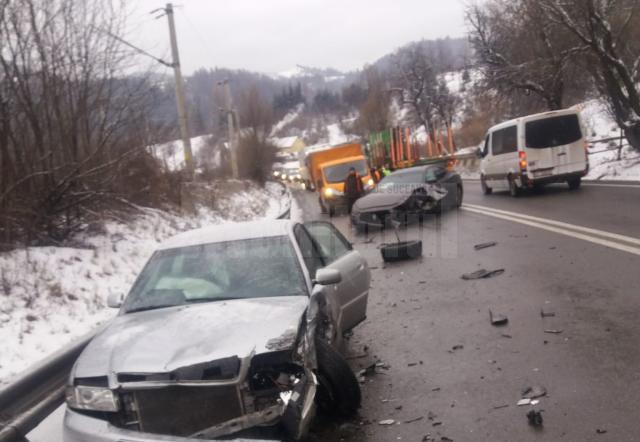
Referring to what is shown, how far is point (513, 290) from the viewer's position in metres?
8.11

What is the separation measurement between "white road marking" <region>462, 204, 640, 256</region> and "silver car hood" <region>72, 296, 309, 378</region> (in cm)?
654

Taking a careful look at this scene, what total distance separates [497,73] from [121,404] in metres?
33.3

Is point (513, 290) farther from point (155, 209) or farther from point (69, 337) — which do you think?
point (155, 209)

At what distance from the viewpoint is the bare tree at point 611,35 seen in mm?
20000

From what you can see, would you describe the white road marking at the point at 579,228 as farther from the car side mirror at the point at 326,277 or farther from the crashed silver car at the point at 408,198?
the car side mirror at the point at 326,277

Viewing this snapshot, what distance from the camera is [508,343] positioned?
5.93 meters

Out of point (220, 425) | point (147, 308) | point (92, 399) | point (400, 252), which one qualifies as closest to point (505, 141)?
point (400, 252)

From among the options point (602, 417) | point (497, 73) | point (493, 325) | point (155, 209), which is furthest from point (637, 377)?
point (497, 73)

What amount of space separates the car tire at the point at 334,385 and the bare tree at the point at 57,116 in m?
7.28

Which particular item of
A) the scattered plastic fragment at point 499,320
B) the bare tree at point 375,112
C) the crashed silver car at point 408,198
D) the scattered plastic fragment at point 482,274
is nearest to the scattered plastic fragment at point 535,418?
the scattered plastic fragment at point 499,320

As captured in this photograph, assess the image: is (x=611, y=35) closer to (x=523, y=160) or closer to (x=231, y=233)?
(x=523, y=160)

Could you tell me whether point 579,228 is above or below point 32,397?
below

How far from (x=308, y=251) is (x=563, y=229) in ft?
25.6

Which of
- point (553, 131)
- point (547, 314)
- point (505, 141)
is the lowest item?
point (547, 314)
